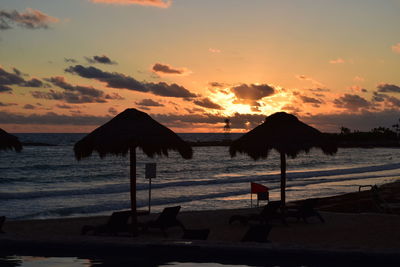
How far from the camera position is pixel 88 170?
54.6 meters

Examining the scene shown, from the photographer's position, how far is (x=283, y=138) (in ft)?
44.6

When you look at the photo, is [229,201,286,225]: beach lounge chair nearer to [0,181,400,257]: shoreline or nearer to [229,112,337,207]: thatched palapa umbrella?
[0,181,400,257]: shoreline

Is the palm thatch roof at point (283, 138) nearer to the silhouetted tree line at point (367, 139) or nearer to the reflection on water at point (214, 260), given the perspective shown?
the reflection on water at point (214, 260)

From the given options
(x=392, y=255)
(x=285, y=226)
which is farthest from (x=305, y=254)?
(x=285, y=226)

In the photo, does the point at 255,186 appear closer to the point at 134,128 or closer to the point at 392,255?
the point at 134,128

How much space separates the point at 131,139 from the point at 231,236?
122 inches

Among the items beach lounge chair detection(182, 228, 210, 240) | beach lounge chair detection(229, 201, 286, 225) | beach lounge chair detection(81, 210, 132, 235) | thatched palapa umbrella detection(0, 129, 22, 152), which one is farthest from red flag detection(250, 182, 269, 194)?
thatched palapa umbrella detection(0, 129, 22, 152)

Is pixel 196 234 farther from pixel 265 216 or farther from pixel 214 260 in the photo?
pixel 265 216

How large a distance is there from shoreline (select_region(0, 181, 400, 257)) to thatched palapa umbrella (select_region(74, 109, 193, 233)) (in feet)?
5.68

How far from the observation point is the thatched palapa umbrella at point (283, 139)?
44.5ft

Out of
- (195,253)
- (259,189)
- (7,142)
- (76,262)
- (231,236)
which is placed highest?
(7,142)

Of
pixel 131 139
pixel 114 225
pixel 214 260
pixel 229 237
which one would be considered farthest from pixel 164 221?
pixel 214 260

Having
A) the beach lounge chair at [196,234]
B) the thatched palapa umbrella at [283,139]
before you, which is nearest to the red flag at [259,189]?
the thatched palapa umbrella at [283,139]

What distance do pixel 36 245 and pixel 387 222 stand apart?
8426 millimetres
